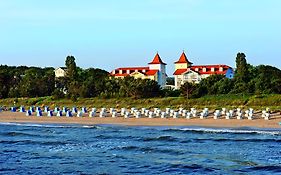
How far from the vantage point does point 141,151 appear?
21875 mm

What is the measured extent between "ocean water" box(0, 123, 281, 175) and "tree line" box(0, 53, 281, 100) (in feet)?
74.2

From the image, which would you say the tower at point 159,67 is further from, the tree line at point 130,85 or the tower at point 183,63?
the tree line at point 130,85

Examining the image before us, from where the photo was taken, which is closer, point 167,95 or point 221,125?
point 221,125

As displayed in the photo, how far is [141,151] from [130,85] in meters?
35.1

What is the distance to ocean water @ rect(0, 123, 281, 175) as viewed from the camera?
17.4m

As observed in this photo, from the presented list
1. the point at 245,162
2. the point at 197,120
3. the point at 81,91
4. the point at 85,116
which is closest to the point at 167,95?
the point at 81,91

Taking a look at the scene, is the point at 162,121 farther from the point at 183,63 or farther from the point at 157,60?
the point at 183,63

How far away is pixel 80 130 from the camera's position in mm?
32031

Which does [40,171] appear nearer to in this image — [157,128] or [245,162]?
[245,162]

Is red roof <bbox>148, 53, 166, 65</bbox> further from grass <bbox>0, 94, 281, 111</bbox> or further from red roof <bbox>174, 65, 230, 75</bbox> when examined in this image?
grass <bbox>0, 94, 281, 111</bbox>

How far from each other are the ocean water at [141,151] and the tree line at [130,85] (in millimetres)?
22630

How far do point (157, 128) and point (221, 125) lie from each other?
3.96 metres

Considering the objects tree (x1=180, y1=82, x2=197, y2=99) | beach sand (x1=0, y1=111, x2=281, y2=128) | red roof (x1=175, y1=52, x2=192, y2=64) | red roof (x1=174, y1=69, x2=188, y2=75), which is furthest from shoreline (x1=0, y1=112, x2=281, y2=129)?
red roof (x1=175, y1=52, x2=192, y2=64)

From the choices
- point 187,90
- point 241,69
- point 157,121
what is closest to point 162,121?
point 157,121
